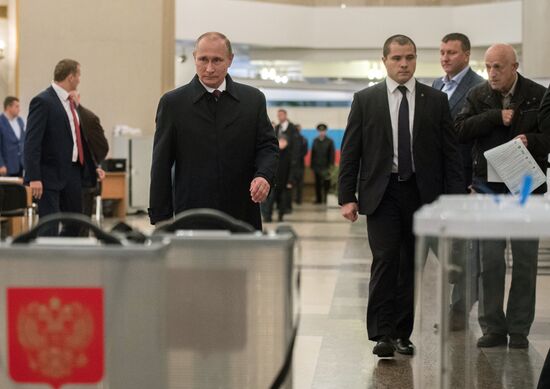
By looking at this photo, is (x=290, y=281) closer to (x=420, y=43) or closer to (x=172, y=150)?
(x=172, y=150)

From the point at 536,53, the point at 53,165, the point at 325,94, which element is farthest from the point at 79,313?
the point at 325,94

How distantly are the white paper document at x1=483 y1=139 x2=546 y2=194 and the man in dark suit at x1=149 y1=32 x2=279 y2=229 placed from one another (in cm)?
147

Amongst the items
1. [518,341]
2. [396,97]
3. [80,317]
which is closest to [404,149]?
[396,97]

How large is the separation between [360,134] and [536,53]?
10.5m

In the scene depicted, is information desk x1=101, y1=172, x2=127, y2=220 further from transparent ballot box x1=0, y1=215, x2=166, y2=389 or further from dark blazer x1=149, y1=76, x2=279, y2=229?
transparent ballot box x1=0, y1=215, x2=166, y2=389

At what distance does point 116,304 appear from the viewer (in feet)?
9.45

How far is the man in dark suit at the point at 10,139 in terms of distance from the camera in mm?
15477

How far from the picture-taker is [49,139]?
8203 millimetres

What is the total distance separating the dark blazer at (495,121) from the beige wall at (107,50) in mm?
12529

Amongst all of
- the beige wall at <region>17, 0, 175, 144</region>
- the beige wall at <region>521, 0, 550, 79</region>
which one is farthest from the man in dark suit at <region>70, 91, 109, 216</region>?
the beige wall at <region>17, 0, 175, 144</region>

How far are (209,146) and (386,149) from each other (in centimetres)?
103

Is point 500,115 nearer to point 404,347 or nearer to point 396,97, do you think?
point 396,97

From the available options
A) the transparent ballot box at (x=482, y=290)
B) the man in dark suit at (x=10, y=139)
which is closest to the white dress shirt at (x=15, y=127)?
the man in dark suit at (x=10, y=139)

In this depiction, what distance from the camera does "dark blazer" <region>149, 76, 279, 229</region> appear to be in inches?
213
